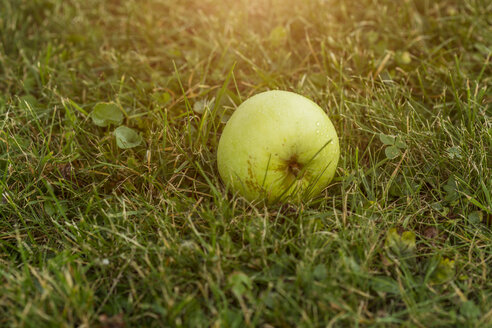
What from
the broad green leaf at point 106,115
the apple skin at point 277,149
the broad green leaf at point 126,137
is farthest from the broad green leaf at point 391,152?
the broad green leaf at point 106,115

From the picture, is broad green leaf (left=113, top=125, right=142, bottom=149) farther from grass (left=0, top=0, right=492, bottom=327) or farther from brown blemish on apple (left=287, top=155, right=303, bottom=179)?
brown blemish on apple (left=287, top=155, right=303, bottom=179)

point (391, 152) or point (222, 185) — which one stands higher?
point (391, 152)

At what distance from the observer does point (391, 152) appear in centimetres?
239

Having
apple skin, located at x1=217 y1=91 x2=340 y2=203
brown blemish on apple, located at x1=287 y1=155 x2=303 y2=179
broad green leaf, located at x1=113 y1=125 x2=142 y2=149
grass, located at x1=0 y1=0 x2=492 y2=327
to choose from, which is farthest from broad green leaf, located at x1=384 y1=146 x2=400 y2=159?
broad green leaf, located at x1=113 y1=125 x2=142 y2=149

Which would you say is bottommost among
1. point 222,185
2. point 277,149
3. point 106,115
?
point 222,185

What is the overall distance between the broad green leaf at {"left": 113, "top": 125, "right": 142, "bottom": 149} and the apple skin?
58cm

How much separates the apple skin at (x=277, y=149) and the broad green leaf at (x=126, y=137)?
1.91ft

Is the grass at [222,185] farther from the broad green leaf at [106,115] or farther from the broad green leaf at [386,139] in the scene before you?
the broad green leaf at [106,115]

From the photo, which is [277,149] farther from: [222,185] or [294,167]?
[222,185]

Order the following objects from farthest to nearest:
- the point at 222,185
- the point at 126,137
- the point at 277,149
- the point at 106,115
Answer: the point at 106,115, the point at 126,137, the point at 222,185, the point at 277,149

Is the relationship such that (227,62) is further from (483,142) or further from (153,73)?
(483,142)

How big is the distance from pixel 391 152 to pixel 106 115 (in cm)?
156

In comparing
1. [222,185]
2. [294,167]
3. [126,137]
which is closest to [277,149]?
[294,167]

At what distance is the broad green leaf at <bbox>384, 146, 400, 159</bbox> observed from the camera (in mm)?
2377
